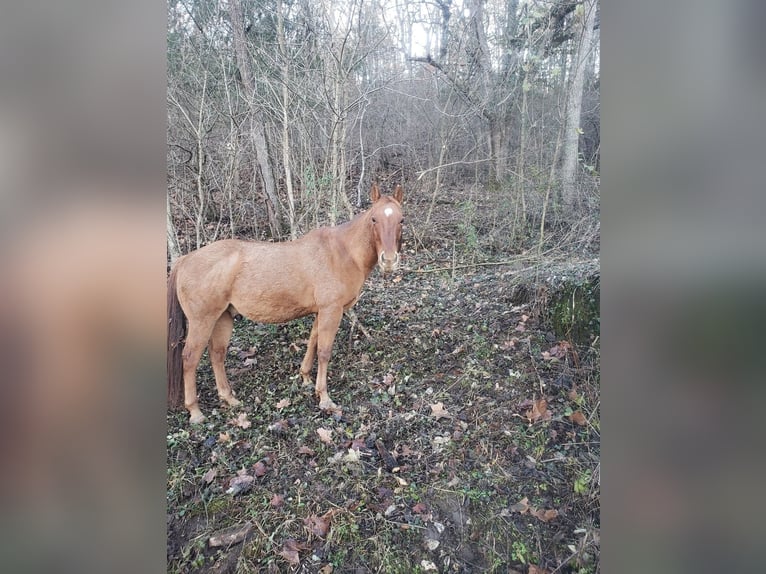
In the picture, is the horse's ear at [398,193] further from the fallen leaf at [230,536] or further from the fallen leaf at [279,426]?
the fallen leaf at [230,536]

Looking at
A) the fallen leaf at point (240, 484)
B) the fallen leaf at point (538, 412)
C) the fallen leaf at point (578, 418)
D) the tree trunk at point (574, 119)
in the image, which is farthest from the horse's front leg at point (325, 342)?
the tree trunk at point (574, 119)

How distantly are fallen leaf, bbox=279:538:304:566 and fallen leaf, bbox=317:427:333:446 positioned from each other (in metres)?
0.33

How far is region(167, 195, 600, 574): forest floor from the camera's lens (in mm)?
1459

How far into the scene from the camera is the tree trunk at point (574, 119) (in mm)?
1639

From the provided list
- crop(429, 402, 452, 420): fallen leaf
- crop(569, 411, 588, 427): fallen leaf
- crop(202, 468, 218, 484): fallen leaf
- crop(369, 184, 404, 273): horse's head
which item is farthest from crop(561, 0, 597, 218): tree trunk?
crop(202, 468, 218, 484): fallen leaf

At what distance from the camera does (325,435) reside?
159cm

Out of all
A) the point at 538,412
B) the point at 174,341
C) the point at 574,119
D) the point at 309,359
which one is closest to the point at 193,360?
the point at 174,341

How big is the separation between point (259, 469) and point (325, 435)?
25 cm

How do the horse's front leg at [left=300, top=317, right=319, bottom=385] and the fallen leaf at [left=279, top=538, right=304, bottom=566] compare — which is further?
the horse's front leg at [left=300, top=317, right=319, bottom=385]

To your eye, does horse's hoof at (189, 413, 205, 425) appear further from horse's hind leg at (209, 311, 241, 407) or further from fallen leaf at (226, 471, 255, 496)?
fallen leaf at (226, 471, 255, 496)
